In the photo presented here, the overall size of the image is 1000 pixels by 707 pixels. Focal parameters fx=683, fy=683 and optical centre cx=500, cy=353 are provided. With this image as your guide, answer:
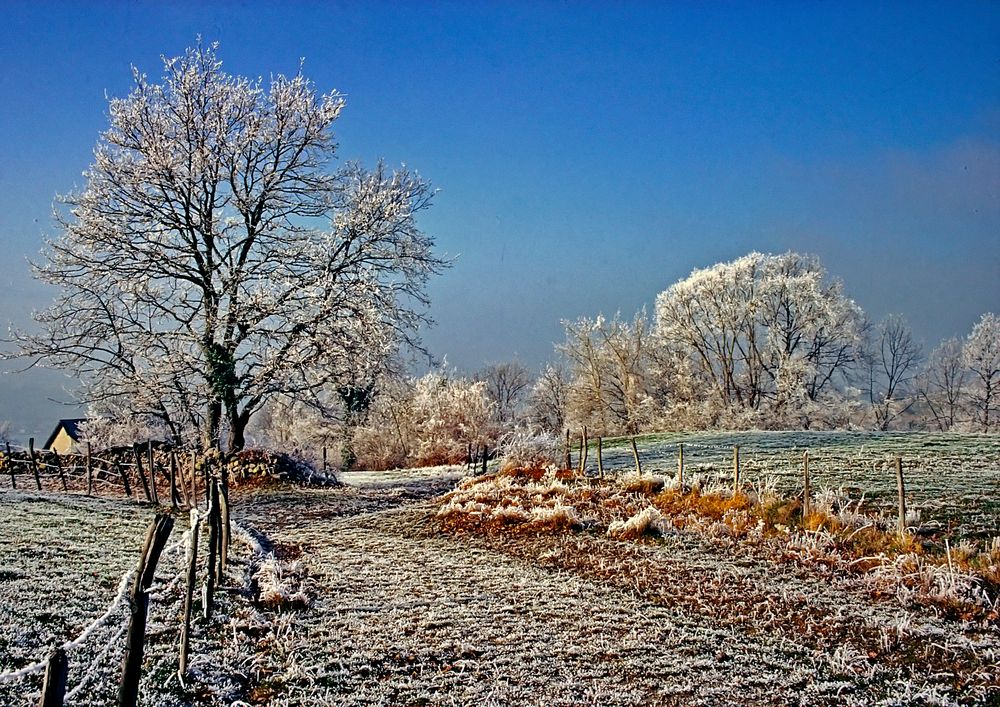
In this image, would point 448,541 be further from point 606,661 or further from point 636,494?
point 606,661

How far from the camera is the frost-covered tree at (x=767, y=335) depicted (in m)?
35.3

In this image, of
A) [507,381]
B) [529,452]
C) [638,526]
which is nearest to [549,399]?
[507,381]

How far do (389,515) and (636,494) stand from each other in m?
4.96

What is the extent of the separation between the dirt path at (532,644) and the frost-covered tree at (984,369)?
124ft

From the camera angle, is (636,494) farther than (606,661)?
Yes

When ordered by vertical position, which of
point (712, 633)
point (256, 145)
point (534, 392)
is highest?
point (256, 145)

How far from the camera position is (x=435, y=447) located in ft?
121

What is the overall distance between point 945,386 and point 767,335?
1647cm

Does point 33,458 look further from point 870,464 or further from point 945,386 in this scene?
point 945,386

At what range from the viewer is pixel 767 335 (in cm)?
3641

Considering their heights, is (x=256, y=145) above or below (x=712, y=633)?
above

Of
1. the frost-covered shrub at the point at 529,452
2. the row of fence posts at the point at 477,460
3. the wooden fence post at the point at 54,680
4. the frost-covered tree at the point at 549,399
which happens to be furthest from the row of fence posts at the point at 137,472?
the frost-covered tree at the point at 549,399

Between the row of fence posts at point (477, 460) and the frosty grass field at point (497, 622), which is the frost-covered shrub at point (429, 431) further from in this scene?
the frosty grass field at point (497, 622)

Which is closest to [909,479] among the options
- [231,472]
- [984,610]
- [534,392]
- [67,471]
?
[984,610]
